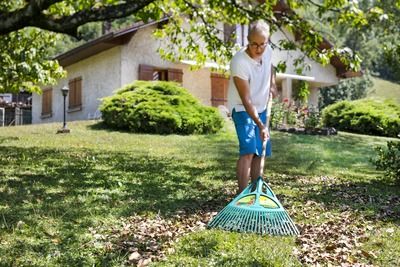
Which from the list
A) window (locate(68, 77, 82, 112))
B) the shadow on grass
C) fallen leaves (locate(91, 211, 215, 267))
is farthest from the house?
fallen leaves (locate(91, 211, 215, 267))

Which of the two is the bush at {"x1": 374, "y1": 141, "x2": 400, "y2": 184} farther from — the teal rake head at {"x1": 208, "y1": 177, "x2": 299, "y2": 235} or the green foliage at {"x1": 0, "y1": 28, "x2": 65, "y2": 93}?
the green foliage at {"x1": 0, "y1": 28, "x2": 65, "y2": 93}

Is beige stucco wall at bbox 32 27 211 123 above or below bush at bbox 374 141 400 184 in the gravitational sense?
above

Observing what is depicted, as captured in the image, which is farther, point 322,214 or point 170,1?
point 170,1

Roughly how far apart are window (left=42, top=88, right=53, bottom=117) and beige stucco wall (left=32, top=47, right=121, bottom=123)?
0.74 m

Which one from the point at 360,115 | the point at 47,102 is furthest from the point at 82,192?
the point at 47,102

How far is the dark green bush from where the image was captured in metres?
18.0

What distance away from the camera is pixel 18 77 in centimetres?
1048

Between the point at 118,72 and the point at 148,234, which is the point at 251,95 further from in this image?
the point at 118,72

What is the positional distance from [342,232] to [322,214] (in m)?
0.60

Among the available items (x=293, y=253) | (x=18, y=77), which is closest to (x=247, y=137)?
(x=293, y=253)

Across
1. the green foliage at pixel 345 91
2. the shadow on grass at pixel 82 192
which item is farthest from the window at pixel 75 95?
the green foliage at pixel 345 91

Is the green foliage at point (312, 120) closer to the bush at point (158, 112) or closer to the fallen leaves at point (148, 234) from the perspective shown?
the bush at point (158, 112)

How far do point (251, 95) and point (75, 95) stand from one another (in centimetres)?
1626

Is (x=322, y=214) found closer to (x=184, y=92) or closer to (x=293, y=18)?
(x=293, y=18)
